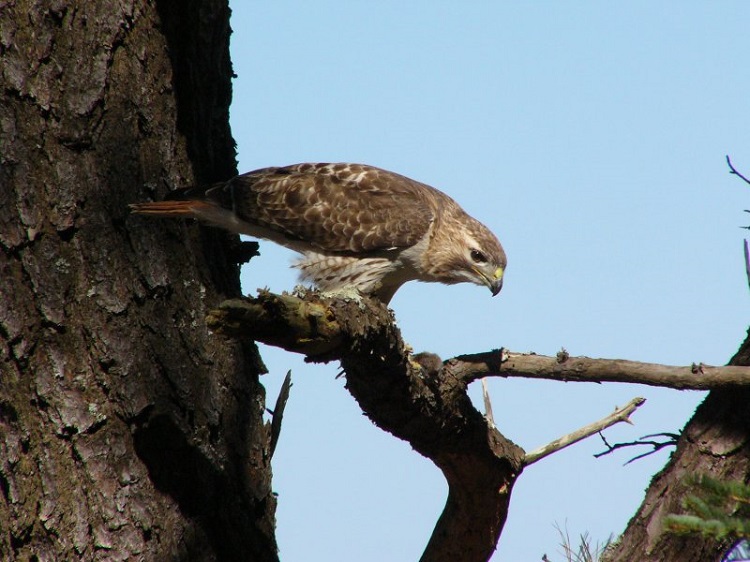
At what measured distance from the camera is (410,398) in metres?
4.45

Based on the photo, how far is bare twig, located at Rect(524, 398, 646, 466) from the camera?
4855mm

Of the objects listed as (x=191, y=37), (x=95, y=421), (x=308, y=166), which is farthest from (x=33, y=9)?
(x=308, y=166)

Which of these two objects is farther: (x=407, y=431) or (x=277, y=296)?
(x=407, y=431)

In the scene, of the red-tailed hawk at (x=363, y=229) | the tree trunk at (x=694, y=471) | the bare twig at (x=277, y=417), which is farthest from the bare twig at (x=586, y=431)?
the red-tailed hawk at (x=363, y=229)

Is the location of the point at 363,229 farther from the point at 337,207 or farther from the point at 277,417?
the point at 277,417

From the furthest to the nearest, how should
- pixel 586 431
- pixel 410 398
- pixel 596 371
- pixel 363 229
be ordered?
pixel 363 229 < pixel 586 431 < pixel 596 371 < pixel 410 398

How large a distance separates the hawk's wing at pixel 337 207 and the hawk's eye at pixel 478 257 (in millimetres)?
435

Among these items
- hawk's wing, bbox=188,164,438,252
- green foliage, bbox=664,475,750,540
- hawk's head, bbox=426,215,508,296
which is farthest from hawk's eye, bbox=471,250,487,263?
green foliage, bbox=664,475,750,540

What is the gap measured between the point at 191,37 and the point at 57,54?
80cm

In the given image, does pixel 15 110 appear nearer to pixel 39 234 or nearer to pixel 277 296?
pixel 39 234

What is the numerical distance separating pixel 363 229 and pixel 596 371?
2447 millimetres

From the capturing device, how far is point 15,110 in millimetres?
4090

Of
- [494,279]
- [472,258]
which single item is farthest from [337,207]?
[494,279]

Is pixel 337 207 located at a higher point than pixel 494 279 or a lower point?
higher
